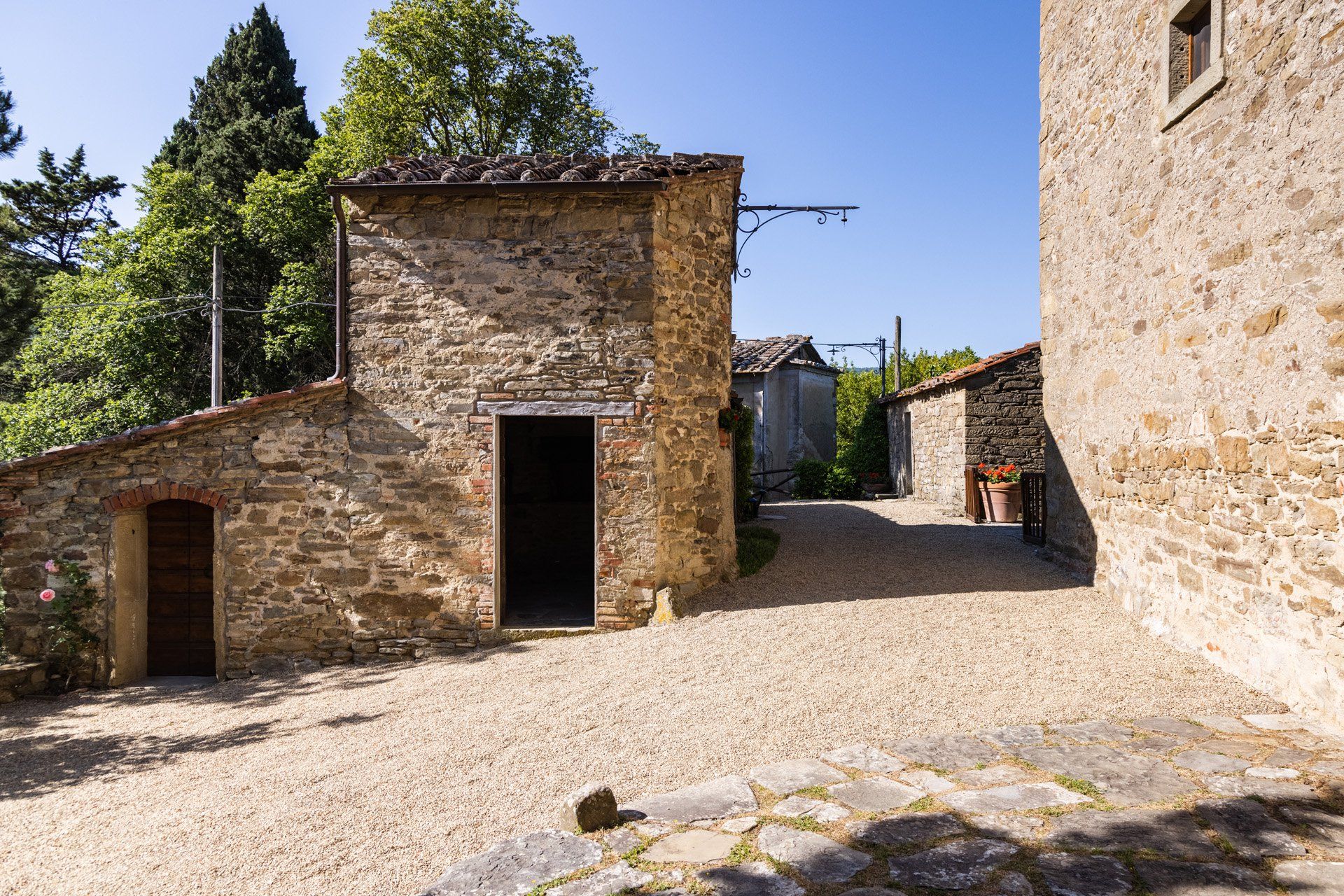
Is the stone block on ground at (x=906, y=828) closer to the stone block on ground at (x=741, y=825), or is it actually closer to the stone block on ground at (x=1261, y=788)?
the stone block on ground at (x=741, y=825)

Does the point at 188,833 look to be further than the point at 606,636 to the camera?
No

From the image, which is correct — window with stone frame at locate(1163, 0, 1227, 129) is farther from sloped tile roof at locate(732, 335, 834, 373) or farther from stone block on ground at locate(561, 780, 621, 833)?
sloped tile roof at locate(732, 335, 834, 373)

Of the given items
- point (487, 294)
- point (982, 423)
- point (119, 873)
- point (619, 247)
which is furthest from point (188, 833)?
point (982, 423)

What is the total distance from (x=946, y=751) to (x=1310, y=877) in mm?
1582

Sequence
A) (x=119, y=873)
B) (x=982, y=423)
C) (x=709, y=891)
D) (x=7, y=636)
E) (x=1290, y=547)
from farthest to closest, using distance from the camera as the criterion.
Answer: (x=982, y=423) < (x=7, y=636) < (x=1290, y=547) < (x=119, y=873) < (x=709, y=891)

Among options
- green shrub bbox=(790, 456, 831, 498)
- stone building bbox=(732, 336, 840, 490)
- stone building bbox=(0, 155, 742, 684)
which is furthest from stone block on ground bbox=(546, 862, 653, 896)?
stone building bbox=(732, 336, 840, 490)

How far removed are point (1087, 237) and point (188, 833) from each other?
27.8 ft

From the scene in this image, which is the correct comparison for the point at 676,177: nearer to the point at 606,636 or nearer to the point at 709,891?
the point at 606,636

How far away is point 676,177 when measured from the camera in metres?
7.28

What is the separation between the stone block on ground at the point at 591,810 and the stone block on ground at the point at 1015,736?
2.13m

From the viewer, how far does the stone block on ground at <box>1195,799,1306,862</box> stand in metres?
2.80

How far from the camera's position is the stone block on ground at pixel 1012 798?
3.28m

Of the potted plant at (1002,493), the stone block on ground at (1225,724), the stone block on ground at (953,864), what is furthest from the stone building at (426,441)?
the potted plant at (1002,493)

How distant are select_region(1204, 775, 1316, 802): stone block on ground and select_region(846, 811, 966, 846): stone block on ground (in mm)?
1266
